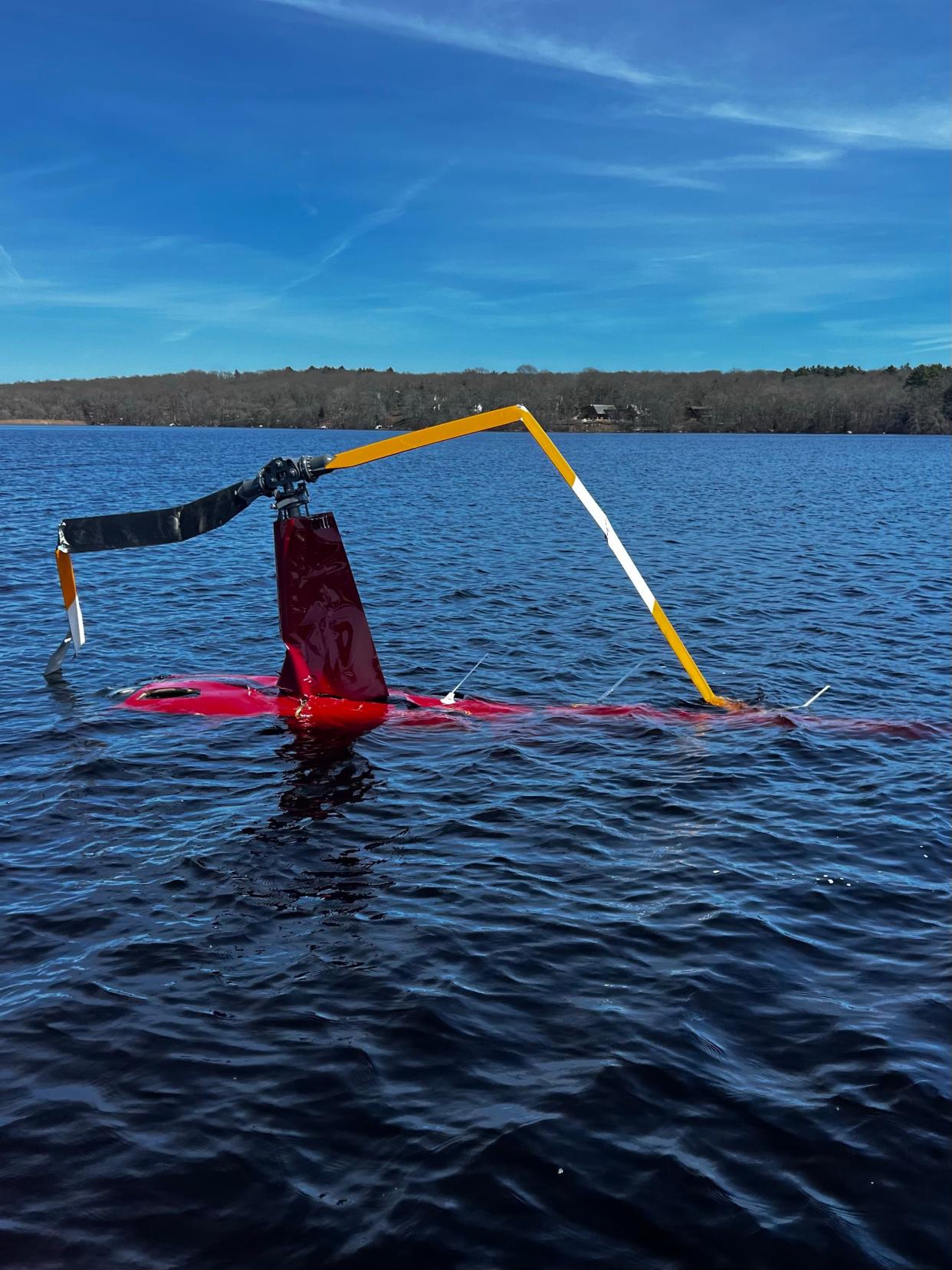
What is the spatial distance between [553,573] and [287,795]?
22.4 meters

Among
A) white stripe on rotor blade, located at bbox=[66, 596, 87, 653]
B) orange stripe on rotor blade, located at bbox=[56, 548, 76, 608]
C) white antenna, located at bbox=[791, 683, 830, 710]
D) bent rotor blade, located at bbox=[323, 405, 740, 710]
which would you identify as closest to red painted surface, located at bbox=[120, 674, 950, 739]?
white antenna, located at bbox=[791, 683, 830, 710]

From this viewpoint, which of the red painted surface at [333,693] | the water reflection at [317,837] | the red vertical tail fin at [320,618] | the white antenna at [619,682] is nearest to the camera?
the water reflection at [317,837]

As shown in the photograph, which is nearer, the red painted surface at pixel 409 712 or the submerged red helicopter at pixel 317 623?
the submerged red helicopter at pixel 317 623

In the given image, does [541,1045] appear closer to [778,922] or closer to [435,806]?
[778,922]

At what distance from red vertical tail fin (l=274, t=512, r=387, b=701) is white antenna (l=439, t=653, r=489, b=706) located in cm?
108

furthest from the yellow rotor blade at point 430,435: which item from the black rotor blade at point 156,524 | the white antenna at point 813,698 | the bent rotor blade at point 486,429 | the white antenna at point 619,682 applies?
the white antenna at point 813,698

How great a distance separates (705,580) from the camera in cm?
3159

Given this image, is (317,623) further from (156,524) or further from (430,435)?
(156,524)

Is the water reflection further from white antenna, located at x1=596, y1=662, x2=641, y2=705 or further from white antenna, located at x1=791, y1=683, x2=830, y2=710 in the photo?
white antenna, located at x1=791, y1=683, x2=830, y2=710

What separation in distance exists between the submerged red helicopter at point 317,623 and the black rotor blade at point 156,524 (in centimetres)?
2

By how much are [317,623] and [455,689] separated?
308cm

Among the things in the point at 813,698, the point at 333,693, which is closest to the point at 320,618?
the point at 333,693

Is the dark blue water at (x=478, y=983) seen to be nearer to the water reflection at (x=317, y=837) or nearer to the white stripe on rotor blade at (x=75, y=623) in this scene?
the water reflection at (x=317, y=837)

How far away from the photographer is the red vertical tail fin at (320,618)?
14.6 m
